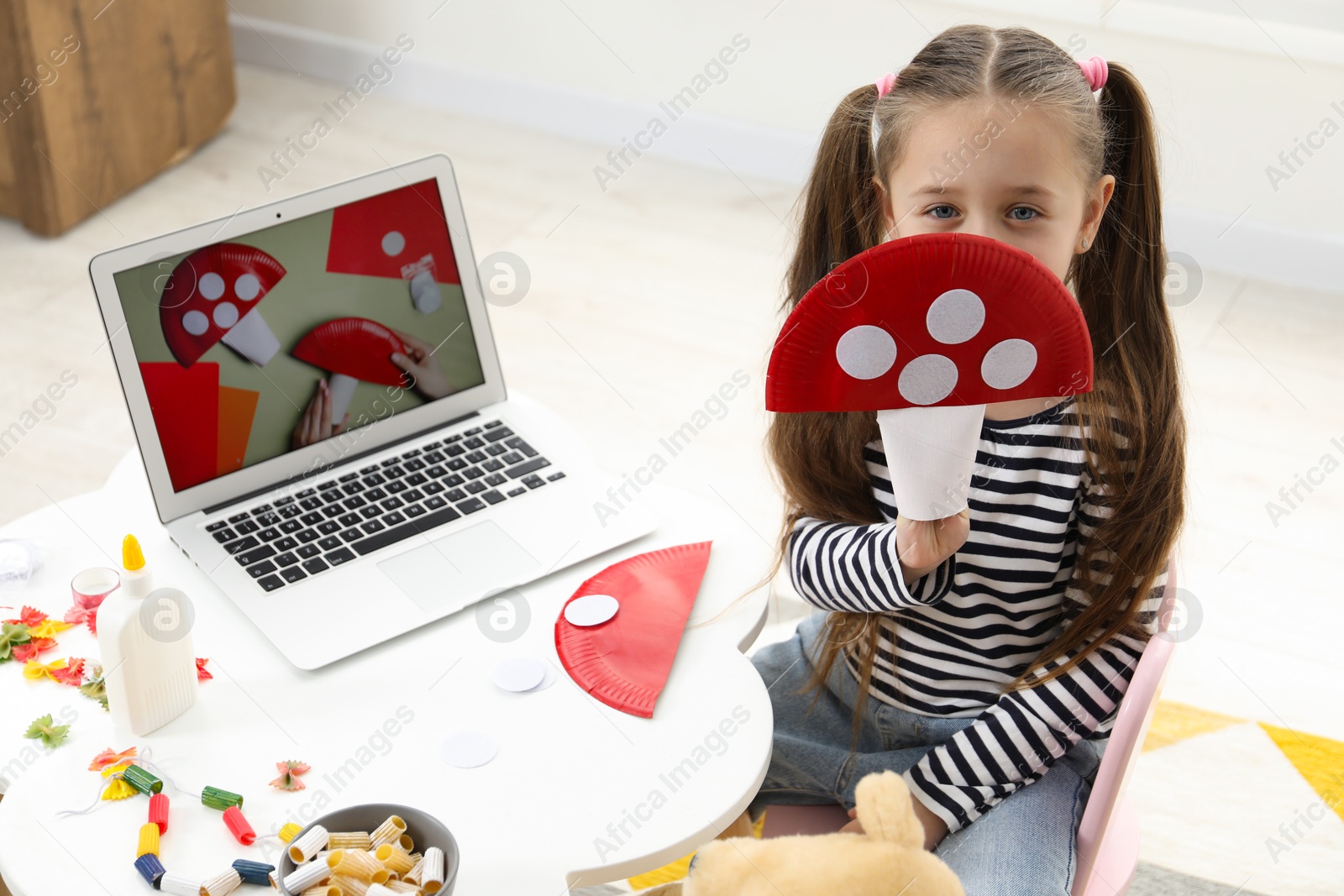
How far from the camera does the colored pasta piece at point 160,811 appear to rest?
883 mm

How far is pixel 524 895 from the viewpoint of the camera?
863 millimetres

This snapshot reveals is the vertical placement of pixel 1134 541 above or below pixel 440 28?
above

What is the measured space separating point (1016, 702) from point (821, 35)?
225 cm

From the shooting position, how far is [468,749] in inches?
38.0

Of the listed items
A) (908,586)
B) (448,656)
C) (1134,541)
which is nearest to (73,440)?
(448,656)

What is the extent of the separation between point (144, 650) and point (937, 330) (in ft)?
1.96

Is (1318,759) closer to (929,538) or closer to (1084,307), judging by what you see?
(1084,307)

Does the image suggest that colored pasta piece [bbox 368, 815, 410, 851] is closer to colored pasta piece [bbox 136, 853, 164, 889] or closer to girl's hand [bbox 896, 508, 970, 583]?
A: colored pasta piece [bbox 136, 853, 164, 889]

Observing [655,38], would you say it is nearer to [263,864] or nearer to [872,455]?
[872,455]

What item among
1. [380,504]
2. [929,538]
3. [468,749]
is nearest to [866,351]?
[929,538]

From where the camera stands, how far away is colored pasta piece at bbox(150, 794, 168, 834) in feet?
2.90

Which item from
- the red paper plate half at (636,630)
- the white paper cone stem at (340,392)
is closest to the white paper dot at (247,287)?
the white paper cone stem at (340,392)

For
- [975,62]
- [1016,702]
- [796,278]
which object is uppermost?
[975,62]

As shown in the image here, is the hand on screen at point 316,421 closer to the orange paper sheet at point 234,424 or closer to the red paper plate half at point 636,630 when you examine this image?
the orange paper sheet at point 234,424
